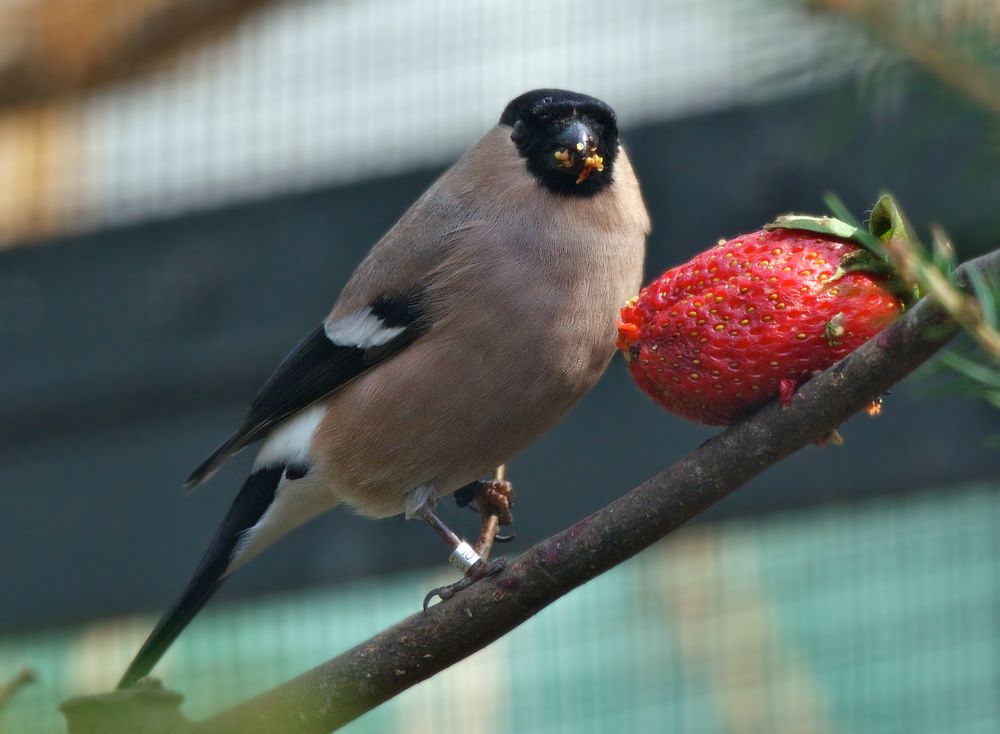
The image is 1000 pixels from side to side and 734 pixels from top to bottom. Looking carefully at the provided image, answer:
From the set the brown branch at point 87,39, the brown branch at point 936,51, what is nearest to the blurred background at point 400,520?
the brown branch at point 87,39

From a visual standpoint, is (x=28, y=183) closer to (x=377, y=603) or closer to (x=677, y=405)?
(x=377, y=603)

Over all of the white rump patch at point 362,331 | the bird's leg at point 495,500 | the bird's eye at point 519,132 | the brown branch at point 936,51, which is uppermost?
the brown branch at point 936,51

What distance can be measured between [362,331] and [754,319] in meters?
1.22

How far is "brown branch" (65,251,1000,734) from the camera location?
1175 mm

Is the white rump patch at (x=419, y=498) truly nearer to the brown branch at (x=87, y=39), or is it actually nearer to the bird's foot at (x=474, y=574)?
the bird's foot at (x=474, y=574)

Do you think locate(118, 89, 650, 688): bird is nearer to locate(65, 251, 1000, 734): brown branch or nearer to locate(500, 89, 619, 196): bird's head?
locate(500, 89, 619, 196): bird's head

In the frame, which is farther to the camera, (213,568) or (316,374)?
(316,374)

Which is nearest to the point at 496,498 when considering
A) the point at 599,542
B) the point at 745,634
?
the point at 599,542

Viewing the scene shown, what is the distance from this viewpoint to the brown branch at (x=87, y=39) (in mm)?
3916

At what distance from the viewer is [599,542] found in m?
1.41

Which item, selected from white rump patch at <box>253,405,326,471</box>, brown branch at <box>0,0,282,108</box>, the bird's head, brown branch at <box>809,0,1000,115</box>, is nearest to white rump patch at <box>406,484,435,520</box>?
white rump patch at <box>253,405,326,471</box>

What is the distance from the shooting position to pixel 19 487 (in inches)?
138

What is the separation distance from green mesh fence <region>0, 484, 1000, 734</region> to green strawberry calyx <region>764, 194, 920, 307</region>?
1.78m

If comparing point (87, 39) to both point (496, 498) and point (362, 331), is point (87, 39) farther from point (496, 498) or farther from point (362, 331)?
point (496, 498)
